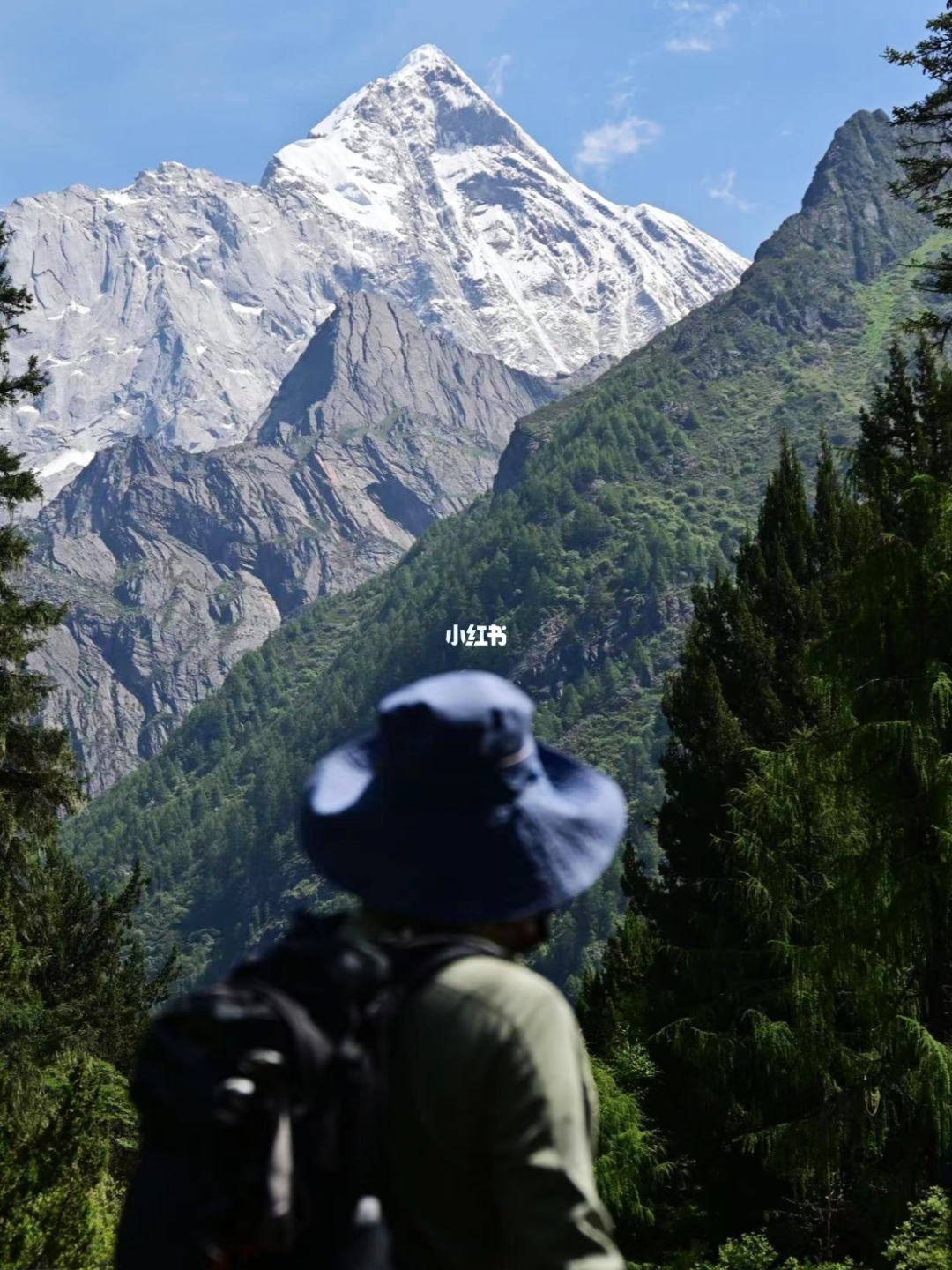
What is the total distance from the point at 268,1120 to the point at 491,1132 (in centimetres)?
32

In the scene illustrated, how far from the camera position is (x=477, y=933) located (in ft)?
7.45

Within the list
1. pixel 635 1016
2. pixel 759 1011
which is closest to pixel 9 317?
pixel 759 1011

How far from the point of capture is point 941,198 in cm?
1366

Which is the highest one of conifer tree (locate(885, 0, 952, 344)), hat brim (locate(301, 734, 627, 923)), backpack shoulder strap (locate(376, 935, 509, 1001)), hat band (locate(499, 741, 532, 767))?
conifer tree (locate(885, 0, 952, 344))

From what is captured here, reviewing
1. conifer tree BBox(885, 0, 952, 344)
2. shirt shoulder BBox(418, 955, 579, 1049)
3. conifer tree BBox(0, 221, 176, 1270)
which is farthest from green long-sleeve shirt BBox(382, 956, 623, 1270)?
conifer tree BBox(885, 0, 952, 344)

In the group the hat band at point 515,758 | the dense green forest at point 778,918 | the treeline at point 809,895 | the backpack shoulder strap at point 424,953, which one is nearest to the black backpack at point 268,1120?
the backpack shoulder strap at point 424,953

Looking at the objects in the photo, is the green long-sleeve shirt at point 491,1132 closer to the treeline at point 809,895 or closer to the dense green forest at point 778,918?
the treeline at point 809,895

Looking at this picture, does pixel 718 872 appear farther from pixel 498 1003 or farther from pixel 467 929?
pixel 498 1003

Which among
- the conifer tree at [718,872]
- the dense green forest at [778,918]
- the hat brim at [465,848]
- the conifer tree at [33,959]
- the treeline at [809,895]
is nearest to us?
the hat brim at [465,848]

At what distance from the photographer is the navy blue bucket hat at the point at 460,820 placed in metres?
2.24

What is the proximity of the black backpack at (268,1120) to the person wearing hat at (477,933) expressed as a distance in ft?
0.25

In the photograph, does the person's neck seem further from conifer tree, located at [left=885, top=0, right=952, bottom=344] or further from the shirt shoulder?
conifer tree, located at [left=885, top=0, right=952, bottom=344]

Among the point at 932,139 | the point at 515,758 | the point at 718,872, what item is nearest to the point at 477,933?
the point at 515,758

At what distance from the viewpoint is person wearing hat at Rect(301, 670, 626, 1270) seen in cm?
203
